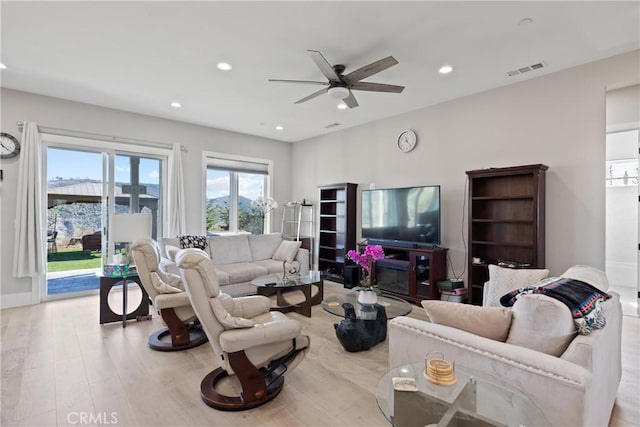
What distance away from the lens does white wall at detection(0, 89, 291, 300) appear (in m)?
4.33

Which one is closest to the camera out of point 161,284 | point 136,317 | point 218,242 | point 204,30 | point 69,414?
point 69,414

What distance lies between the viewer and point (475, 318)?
1.71m

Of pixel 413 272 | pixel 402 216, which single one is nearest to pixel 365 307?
pixel 413 272

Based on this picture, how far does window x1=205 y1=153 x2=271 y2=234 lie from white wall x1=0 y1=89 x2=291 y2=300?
0.21m

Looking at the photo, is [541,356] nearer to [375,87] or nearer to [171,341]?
[375,87]

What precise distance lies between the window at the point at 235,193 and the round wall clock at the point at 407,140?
3141 millimetres

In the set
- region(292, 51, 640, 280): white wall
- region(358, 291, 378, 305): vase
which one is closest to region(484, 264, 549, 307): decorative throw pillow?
region(358, 291, 378, 305): vase

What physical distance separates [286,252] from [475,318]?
13.3ft

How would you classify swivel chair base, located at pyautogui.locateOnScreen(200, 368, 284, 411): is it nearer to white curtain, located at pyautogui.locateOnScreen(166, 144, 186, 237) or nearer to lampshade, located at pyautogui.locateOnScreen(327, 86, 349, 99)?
lampshade, located at pyautogui.locateOnScreen(327, 86, 349, 99)

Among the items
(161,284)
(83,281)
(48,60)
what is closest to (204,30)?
(48,60)

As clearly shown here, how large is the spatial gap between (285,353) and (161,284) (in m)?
1.58

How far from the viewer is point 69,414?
2043 mm

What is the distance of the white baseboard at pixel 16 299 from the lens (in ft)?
14.1

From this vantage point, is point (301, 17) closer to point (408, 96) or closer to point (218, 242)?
point (408, 96)
